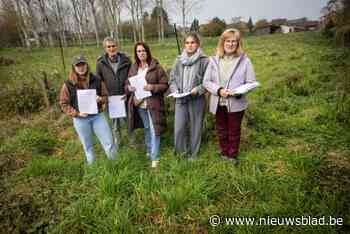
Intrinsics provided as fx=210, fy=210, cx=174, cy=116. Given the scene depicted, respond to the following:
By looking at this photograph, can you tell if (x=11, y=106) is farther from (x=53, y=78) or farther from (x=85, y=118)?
(x=85, y=118)

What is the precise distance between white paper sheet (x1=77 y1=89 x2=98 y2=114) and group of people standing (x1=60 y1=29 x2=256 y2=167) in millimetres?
79

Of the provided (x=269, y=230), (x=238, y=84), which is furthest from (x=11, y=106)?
(x=269, y=230)

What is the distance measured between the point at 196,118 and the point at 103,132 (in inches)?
58.5

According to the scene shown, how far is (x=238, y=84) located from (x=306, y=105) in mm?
3505

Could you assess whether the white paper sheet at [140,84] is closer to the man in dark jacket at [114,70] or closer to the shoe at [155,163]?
the man in dark jacket at [114,70]

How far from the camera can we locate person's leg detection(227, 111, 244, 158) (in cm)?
314

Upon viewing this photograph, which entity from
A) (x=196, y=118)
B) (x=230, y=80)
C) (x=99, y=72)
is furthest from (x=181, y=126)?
(x=99, y=72)

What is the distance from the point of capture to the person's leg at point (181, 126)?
11.0 ft

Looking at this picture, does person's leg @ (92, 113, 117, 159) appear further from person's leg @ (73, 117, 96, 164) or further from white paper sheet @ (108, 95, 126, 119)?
white paper sheet @ (108, 95, 126, 119)

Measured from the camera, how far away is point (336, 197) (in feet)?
7.93

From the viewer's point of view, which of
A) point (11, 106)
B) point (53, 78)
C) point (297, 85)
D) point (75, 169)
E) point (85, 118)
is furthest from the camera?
point (53, 78)

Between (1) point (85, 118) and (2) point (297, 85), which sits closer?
(1) point (85, 118)

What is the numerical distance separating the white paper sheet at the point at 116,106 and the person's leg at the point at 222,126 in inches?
62.3

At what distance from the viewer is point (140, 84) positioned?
3.20 m
